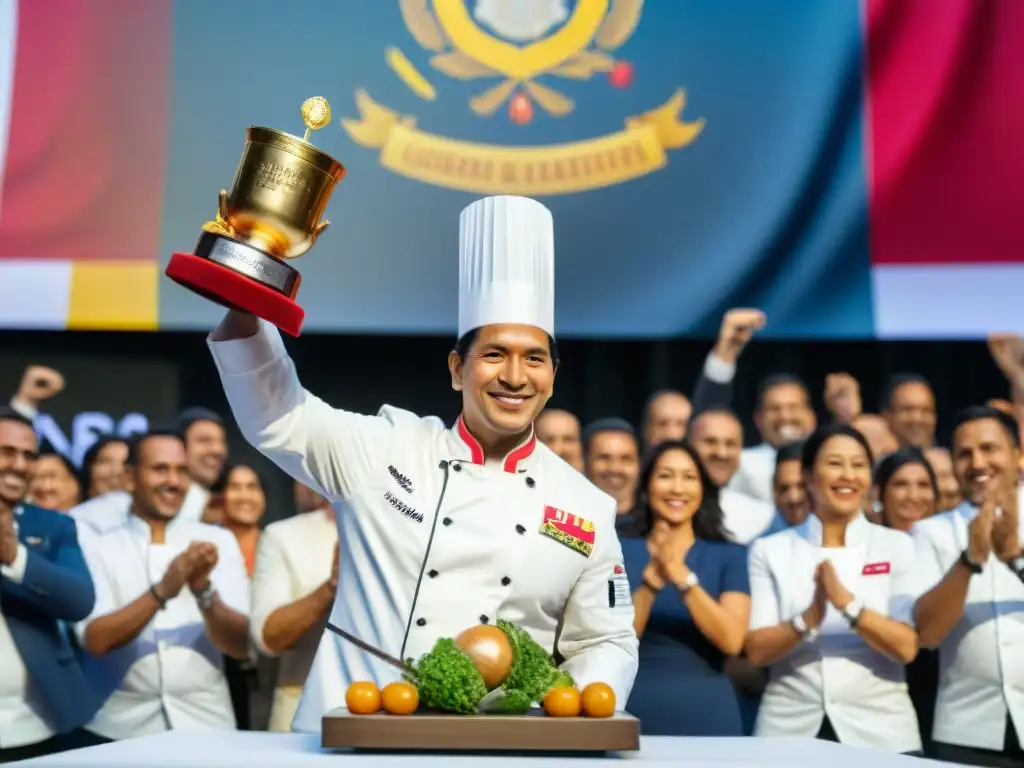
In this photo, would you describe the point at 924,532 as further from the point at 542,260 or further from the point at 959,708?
the point at 542,260

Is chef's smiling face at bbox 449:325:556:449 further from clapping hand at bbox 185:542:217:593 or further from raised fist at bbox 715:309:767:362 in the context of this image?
raised fist at bbox 715:309:767:362

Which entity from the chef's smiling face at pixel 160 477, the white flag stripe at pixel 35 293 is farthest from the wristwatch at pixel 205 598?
the white flag stripe at pixel 35 293

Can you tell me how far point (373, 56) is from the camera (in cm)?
424

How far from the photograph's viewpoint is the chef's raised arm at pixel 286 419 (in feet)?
6.66

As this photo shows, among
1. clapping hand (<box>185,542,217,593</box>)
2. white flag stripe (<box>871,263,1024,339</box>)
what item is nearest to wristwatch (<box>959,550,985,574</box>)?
white flag stripe (<box>871,263,1024,339</box>)

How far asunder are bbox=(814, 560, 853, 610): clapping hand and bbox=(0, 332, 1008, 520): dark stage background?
2.55 feet

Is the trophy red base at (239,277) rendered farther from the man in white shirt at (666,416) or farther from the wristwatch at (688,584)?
the man in white shirt at (666,416)

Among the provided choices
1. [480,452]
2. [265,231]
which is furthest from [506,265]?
[265,231]

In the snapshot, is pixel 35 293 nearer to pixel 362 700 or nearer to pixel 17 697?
pixel 17 697

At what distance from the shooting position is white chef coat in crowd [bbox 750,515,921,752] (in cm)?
373

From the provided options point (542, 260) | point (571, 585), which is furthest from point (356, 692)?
point (542, 260)

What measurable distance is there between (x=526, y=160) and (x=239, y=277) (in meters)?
2.44

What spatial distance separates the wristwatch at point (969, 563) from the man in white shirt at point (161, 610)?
229cm

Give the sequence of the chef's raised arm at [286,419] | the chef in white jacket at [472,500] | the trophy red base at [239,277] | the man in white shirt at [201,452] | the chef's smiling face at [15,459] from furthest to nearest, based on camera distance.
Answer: the man in white shirt at [201,452], the chef's smiling face at [15,459], the chef in white jacket at [472,500], the chef's raised arm at [286,419], the trophy red base at [239,277]
